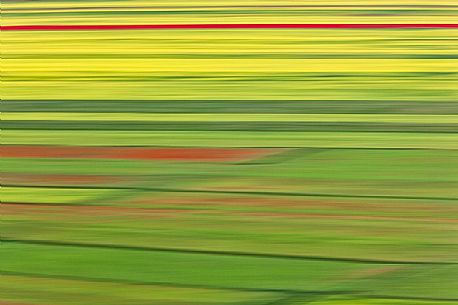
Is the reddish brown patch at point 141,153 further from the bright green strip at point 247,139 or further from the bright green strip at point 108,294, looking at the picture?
the bright green strip at point 108,294

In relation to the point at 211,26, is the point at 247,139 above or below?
below

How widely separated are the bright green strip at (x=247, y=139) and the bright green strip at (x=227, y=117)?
0.02 meters

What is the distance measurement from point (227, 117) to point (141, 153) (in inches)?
5.3

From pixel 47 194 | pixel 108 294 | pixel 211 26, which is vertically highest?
pixel 211 26

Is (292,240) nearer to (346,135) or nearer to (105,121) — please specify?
(346,135)

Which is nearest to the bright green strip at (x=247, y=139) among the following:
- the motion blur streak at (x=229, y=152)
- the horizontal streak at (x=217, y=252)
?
the motion blur streak at (x=229, y=152)

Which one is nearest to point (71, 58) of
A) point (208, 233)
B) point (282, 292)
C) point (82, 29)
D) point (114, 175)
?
point (82, 29)

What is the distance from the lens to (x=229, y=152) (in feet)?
3.56

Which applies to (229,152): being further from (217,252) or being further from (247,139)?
(217,252)

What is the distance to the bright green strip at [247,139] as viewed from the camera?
1.07m

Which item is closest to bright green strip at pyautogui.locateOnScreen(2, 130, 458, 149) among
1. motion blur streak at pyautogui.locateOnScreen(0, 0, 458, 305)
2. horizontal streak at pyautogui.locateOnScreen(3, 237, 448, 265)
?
motion blur streak at pyautogui.locateOnScreen(0, 0, 458, 305)

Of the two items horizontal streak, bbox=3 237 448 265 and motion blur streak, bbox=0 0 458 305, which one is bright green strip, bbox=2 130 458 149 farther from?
horizontal streak, bbox=3 237 448 265

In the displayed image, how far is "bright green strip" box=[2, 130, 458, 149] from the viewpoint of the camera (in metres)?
1.07

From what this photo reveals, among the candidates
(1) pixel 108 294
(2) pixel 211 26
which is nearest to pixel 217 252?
(1) pixel 108 294
